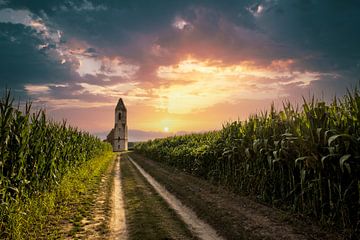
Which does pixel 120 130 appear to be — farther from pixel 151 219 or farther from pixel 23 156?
pixel 151 219

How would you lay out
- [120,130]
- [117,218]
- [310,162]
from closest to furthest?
[310,162]
[117,218]
[120,130]

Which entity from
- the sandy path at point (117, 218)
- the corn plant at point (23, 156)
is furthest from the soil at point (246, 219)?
the corn plant at point (23, 156)

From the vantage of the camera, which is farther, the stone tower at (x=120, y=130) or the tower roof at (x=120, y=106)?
the tower roof at (x=120, y=106)

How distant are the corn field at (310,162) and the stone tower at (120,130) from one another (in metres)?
93.8

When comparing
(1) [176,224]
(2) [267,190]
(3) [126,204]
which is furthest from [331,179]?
(3) [126,204]

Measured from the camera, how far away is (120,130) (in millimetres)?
105625

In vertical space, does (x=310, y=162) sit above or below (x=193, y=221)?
above

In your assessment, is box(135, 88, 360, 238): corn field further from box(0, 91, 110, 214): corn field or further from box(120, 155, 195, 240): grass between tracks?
box(0, 91, 110, 214): corn field

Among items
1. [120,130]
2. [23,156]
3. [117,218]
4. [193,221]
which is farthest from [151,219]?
A: [120,130]

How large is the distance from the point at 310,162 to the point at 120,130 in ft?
334

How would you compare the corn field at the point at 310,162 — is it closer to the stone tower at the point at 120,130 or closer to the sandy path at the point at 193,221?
the sandy path at the point at 193,221

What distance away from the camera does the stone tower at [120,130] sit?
10225 centimetres

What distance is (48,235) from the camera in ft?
21.4

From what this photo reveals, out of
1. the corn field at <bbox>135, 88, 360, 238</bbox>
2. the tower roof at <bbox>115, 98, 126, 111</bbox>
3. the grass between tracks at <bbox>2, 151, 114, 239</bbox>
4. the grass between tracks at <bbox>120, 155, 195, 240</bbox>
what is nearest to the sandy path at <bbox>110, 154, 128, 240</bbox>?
the grass between tracks at <bbox>120, 155, 195, 240</bbox>
